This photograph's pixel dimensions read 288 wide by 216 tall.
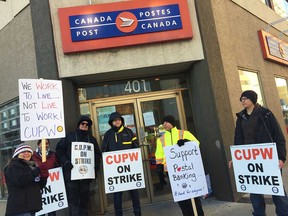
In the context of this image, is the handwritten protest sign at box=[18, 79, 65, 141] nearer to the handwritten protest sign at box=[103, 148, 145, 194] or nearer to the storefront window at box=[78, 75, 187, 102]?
the handwritten protest sign at box=[103, 148, 145, 194]

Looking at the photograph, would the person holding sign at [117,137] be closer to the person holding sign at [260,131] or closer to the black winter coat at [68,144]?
the black winter coat at [68,144]

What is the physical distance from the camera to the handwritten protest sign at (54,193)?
15.6 ft

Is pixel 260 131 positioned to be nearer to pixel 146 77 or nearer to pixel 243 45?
pixel 146 77

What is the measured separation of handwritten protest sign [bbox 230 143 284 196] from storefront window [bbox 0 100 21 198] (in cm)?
521

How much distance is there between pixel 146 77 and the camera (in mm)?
6852

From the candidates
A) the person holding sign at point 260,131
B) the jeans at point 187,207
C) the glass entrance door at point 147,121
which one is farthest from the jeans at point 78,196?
the person holding sign at point 260,131

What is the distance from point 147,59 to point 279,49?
5711 mm

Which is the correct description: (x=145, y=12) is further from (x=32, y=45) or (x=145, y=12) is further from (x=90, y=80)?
(x=32, y=45)

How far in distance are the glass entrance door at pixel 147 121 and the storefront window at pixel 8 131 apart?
2.08m

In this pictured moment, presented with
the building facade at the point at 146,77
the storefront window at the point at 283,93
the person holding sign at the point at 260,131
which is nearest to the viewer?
the person holding sign at the point at 260,131

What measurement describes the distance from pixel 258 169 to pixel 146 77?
3572mm

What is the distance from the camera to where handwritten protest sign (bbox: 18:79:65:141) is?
13.7 feet

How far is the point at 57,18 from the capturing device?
5.96 meters

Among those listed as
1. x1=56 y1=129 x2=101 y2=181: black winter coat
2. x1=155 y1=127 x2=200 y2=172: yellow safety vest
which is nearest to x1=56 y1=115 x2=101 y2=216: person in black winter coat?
x1=56 y1=129 x2=101 y2=181: black winter coat
